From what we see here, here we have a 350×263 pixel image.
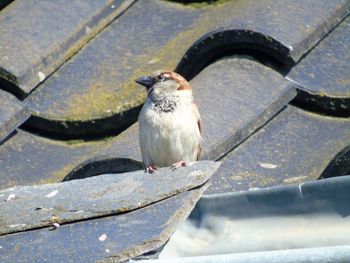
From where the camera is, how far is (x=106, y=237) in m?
1.91

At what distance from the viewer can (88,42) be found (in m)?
3.27

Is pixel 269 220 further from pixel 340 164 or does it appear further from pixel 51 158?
pixel 51 158

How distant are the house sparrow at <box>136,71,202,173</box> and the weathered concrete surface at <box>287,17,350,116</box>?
1.03 ft

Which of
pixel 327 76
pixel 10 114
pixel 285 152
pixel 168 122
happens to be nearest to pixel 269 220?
pixel 285 152

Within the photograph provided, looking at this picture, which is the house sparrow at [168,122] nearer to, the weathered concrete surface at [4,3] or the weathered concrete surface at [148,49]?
the weathered concrete surface at [148,49]

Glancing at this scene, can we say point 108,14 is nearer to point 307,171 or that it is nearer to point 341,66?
point 341,66

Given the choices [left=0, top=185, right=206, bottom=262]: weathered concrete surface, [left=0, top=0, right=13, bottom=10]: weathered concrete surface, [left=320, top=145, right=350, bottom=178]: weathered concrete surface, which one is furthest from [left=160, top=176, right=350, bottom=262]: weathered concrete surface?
[left=0, top=0, right=13, bottom=10]: weathered concrete surface

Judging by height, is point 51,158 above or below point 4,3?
below

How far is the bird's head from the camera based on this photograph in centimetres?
301

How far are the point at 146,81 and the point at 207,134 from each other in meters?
0.31

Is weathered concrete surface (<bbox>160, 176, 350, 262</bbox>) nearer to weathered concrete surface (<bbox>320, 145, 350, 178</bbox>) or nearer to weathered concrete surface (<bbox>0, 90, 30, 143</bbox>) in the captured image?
weathered concrete surface (<bbox>320, 145, 350, 178</bbox>)

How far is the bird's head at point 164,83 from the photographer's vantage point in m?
3.01

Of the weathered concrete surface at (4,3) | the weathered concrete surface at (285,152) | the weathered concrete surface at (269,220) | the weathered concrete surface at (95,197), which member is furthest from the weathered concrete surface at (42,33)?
the weathered concrete surface at (269,220)

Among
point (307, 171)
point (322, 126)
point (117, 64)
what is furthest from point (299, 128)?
point (117, 64)
